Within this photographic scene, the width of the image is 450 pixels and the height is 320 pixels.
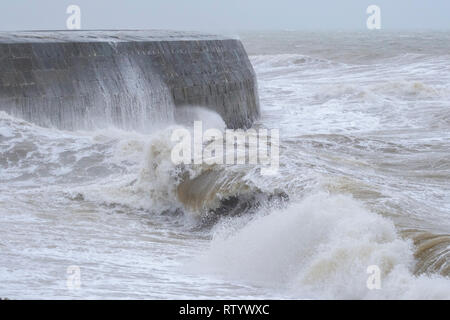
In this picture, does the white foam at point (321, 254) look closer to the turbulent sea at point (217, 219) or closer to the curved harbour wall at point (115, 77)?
the turbulent sea at point (217, 219)

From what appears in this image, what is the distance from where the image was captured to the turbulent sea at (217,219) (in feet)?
19.8

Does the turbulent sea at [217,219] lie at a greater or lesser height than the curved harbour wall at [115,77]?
lesser

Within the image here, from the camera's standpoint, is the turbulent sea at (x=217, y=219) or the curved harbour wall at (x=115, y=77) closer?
the turbulent sea at (x=217, y=219)

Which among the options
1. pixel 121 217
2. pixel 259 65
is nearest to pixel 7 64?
pixel 121 217

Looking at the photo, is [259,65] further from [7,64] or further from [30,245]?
[30,245]

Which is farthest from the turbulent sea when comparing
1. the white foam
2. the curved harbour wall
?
the curved harbour wall

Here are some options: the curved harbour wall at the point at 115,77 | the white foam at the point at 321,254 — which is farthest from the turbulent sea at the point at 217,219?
the curved harbour wall at the point at 115,77

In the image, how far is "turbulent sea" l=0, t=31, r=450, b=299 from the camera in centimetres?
604

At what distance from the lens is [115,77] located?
14.0m

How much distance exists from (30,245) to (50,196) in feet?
7.77

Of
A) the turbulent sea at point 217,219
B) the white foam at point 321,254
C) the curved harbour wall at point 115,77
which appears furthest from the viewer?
the curved harbour wall at point 115,77

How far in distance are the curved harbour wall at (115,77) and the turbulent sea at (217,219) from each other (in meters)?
0.49

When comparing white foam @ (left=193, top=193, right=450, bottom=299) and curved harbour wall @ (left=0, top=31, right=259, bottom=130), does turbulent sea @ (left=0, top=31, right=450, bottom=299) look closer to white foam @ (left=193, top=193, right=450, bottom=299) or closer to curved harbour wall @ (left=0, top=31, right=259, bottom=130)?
white foam @ (left=193, top=193, right=450, bottom=299)

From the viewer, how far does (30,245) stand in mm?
7098
